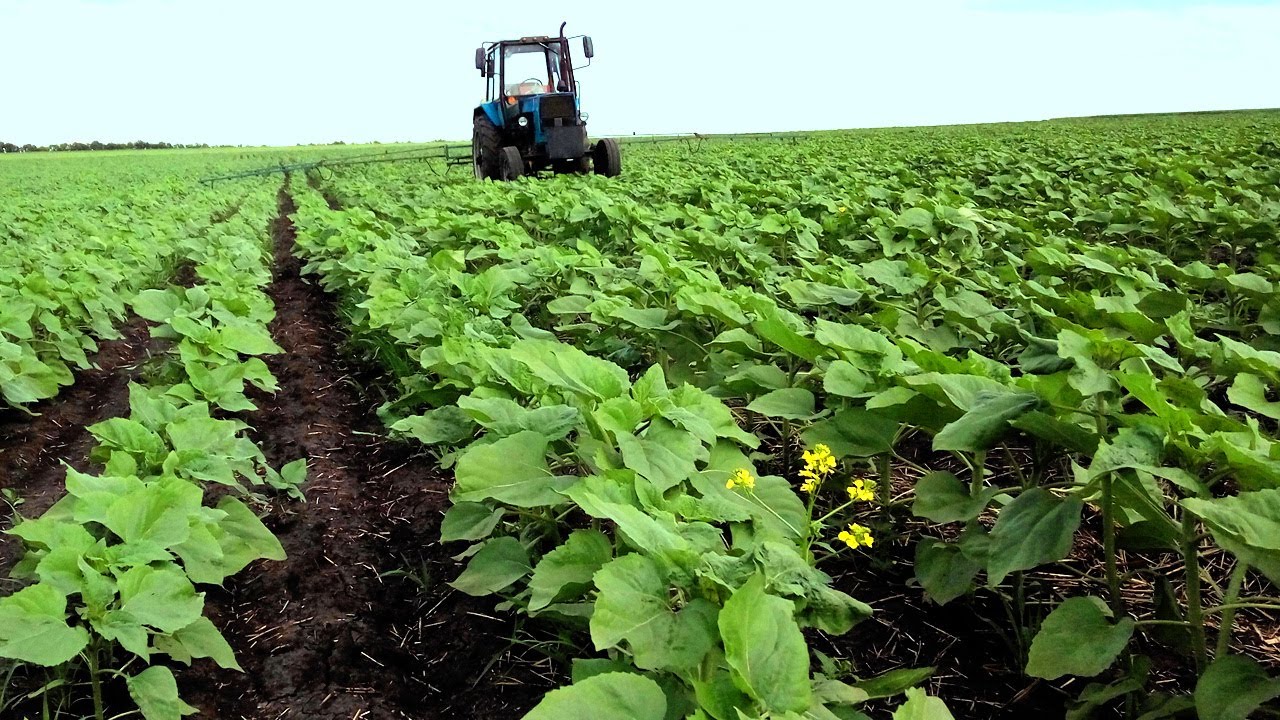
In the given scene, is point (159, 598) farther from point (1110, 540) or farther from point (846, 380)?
point (1110, 540)

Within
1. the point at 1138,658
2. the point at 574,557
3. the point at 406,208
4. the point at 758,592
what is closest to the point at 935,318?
the point at 1138,658

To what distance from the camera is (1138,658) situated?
1.89m

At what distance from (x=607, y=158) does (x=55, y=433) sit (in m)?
12.5

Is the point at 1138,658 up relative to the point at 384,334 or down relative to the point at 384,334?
down

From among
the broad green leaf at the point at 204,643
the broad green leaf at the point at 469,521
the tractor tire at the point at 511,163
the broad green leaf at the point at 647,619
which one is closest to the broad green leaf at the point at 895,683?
the broad green leaf at the point at 647,619

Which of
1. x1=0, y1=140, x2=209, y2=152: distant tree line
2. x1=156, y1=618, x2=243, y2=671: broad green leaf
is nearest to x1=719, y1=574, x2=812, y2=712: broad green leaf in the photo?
x1=156, y1=618, x2=243, y2=671: broad green leaf

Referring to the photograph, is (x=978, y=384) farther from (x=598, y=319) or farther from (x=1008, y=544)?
(x=598, y=319)

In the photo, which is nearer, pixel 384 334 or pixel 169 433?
pixel 169 433

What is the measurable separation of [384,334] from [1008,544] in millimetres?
3613

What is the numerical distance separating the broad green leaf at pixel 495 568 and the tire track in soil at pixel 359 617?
24 cm

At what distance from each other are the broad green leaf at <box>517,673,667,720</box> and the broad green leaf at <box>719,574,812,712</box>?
123mm

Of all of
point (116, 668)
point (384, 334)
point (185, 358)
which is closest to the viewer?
point (116, 668)

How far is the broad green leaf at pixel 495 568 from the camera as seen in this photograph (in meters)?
2.15

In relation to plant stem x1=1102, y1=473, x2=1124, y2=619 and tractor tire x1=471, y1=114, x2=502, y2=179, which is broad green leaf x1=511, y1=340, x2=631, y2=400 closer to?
plant stem x1=1102, y1=473, x2=1124, y2=619
